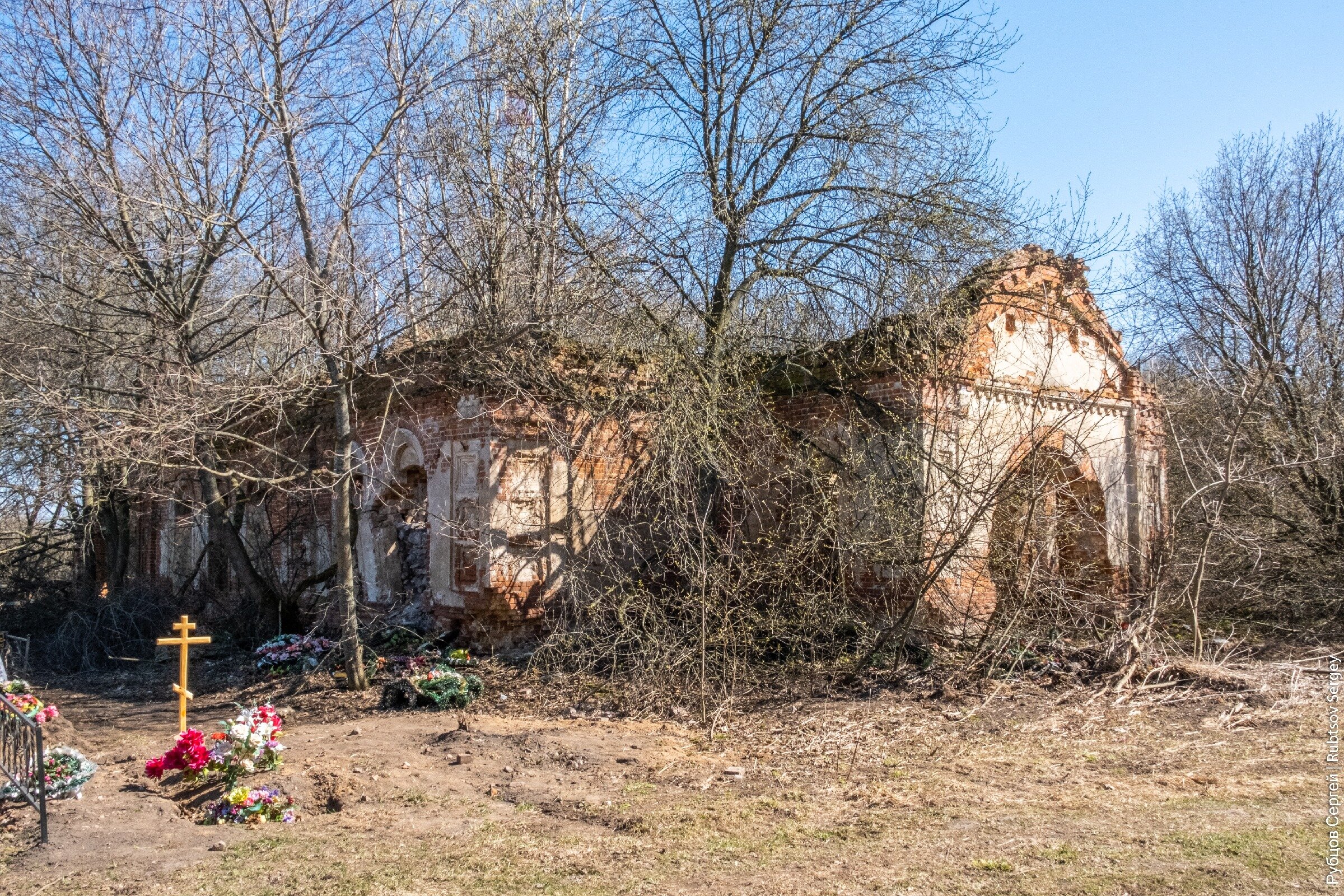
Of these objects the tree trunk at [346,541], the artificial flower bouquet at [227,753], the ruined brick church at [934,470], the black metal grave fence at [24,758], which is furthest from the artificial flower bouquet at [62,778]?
the ruined brick church at [934,470]

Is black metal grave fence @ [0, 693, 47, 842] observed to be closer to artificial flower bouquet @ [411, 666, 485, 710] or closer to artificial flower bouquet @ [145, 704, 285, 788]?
artificial flower bouquet @ [145, 704, 285, 788]

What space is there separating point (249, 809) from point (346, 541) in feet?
13.4

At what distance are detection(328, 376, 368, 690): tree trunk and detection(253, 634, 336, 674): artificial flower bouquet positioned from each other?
109 cm

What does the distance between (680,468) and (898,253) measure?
3.18 m

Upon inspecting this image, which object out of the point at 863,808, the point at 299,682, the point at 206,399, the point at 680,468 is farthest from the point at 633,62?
the point at 863,808

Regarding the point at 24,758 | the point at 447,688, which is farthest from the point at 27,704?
the point at 447,688

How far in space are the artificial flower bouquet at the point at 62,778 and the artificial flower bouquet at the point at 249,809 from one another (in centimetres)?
86

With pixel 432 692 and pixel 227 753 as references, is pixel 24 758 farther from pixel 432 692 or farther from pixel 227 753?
pixel 432 692

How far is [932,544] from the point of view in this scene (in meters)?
9.34

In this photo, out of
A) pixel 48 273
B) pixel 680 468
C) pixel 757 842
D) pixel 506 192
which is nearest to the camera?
pixel 757 842

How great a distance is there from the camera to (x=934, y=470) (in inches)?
393

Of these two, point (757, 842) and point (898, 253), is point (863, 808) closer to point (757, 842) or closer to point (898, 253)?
point (757, 842)

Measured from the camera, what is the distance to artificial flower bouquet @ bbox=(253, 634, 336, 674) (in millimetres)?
10969

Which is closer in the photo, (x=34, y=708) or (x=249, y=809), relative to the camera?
(x=249, y=809)
